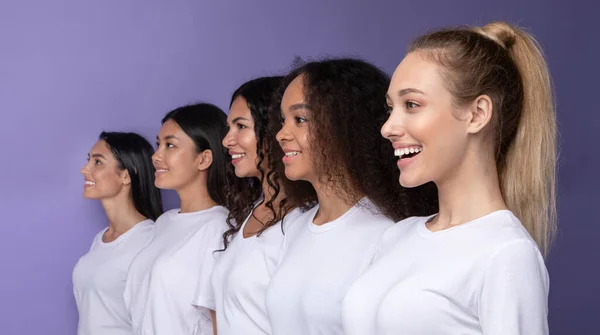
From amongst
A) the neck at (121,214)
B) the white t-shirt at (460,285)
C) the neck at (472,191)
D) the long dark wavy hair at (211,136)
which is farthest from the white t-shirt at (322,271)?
the neck at (121,214)

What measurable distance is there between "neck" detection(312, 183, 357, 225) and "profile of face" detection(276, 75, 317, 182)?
44mm

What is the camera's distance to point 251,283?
2.49 meters

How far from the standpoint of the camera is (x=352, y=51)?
3672 mm

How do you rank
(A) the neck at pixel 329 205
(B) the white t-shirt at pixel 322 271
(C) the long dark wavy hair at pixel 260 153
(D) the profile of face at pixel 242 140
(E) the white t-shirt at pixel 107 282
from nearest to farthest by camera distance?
(B) the white t-shirt at pixel 322 271
(A) the neck at pixel 329 205
(C) the long dark wavy hair at pixel 260 153
(D) the profile of face at pixel 242 140
(E) the white t-shirt at pixel 107 282

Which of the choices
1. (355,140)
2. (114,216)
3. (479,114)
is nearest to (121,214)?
(114,216)

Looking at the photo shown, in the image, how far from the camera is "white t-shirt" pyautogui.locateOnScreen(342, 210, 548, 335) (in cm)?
153

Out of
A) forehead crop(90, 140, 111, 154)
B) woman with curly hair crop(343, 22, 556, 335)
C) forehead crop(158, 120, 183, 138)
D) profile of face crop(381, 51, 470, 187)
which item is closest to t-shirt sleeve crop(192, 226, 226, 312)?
forehead crop(158, 120, 183, 138)

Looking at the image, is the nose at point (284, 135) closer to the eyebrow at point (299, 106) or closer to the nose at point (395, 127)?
the eyebrow at point (299, 106)

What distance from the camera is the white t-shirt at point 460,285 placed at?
1533 mm

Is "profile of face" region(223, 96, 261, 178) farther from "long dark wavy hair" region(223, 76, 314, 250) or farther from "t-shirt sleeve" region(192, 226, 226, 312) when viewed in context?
"t-shirt sleeve" region(192, 226, 226, 312)

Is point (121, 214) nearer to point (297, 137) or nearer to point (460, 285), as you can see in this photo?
point (297, 137)

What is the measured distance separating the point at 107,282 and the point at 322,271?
60.7 inches

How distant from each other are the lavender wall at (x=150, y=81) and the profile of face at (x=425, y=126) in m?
1.93

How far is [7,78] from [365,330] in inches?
93.1
